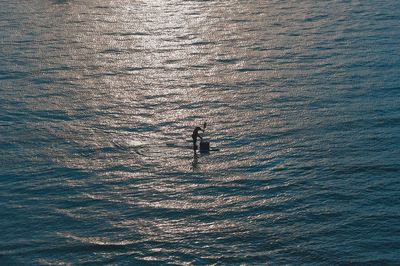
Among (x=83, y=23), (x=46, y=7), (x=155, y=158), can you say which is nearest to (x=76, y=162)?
(x=155, y=158)

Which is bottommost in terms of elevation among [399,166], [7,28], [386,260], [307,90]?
[386,260]

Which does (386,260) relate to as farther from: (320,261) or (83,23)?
(83,23)

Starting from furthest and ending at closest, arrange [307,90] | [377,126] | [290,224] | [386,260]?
[307,90]
[377,126]
[290,224]
[386,260]

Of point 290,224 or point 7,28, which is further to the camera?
point 7,28

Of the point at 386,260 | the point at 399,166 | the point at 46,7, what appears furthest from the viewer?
the point at 46,7

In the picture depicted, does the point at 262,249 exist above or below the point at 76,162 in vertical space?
below

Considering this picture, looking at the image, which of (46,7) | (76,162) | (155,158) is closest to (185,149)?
(155,158)
